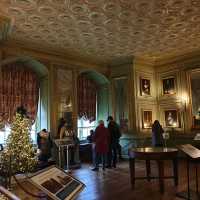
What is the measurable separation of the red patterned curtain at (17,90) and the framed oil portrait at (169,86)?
5.71 meters

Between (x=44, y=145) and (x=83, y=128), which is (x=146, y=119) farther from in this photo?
(x=44, y=145)

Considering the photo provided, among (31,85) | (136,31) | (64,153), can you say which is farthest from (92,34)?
(64,153)

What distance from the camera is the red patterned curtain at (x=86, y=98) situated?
38.5 ft

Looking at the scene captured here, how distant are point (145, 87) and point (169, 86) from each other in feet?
3.53

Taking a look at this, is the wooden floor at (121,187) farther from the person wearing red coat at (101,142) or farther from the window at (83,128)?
the window at (83,128)

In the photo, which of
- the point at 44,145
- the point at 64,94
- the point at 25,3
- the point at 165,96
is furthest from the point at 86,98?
the point at 25,3

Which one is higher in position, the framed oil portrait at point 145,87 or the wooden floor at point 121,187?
the framed oil portrait at point 145,87

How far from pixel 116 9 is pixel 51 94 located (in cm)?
446

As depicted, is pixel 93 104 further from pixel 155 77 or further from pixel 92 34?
pixel 92 34

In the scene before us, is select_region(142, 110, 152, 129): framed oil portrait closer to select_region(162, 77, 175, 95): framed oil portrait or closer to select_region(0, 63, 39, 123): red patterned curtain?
select_region(162, 77, 175, 95): framed oil portrait

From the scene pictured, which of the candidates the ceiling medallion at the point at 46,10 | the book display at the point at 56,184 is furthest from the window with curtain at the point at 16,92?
the book display at the point at 56,184

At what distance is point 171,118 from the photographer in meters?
11.5

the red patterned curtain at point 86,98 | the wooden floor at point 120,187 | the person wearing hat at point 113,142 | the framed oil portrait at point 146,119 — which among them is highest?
the red patterned curtain at point 86,98

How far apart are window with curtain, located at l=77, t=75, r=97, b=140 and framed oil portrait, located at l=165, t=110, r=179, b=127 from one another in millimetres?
3367
